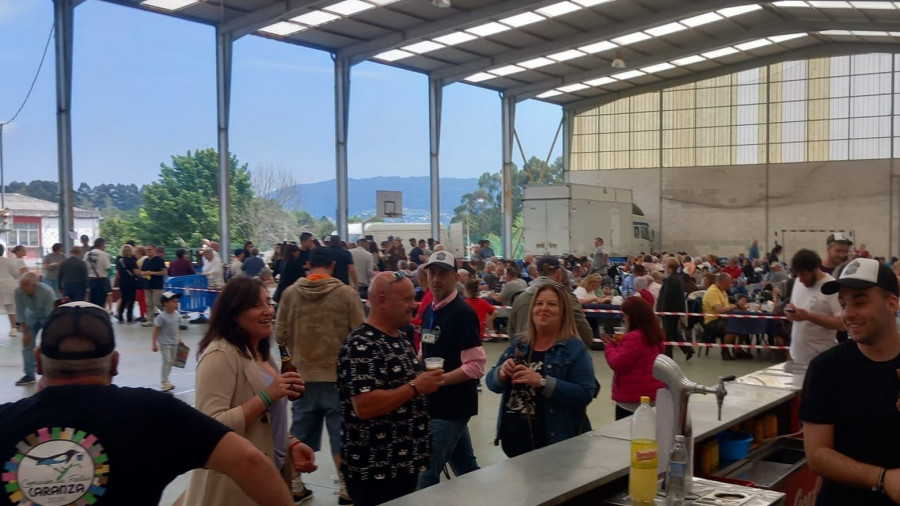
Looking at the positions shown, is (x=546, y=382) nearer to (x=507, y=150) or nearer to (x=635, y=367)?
(x=635, y=367)

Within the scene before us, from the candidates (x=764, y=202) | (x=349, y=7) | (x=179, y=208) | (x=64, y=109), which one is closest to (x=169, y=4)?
(x=64, y=109)

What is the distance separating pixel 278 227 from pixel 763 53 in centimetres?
2744

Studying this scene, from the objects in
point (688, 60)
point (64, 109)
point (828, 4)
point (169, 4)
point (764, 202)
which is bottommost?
point (764, 202)

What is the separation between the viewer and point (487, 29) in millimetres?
21750

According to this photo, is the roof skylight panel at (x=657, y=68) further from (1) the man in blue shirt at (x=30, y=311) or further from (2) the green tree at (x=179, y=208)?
(1) the man in blue shirt at (x=30, y=311)

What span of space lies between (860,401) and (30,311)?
9.79 metres

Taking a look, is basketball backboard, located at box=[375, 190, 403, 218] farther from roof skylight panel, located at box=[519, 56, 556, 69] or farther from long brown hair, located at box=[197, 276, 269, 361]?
long brown hair, located at box=[197, 276, 269, 361]

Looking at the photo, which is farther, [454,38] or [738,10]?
[738,10]

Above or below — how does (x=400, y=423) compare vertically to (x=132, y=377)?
→ above

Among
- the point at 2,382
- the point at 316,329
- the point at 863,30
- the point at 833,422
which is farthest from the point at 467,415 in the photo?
the point at 863,30

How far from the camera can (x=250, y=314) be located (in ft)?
10.6

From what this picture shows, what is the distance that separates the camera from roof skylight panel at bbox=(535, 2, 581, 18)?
20.5 meters

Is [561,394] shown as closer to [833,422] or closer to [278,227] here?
[833,422]

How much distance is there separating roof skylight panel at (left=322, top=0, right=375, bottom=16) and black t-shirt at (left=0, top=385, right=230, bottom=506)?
17771 mm
